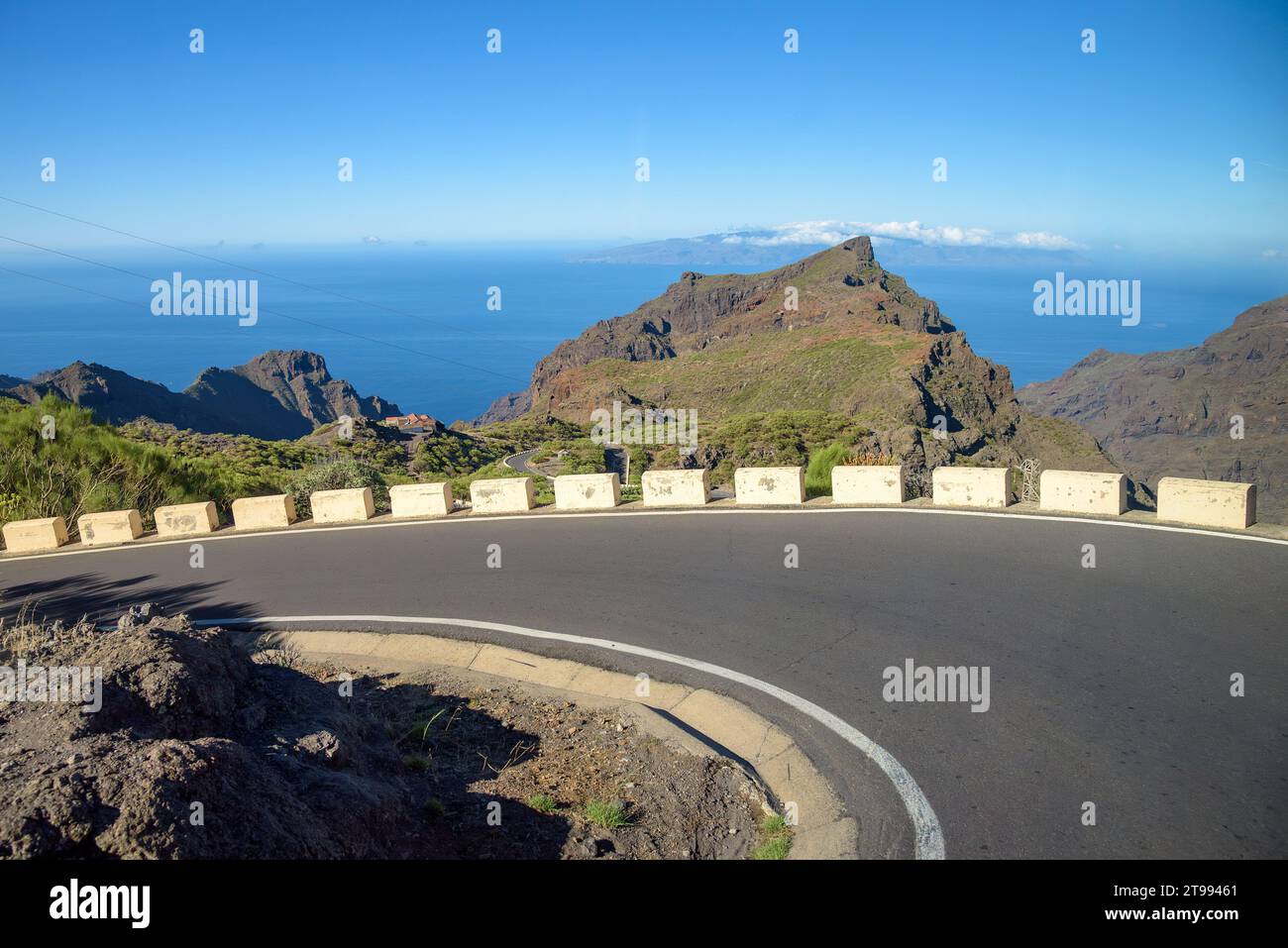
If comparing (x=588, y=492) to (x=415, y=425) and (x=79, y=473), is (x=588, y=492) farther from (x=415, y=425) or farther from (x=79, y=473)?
(x=415, y=425)

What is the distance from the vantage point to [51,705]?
4.73 metres

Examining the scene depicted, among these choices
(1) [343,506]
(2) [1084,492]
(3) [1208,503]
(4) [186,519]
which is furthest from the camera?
(4) [186,519]

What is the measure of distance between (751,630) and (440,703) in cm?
304

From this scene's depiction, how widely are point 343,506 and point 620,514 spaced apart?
558 centimetres

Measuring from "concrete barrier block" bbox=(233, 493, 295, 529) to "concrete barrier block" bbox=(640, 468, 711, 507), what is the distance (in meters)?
7.13

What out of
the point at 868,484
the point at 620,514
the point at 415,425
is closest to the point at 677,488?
the point at 620,514

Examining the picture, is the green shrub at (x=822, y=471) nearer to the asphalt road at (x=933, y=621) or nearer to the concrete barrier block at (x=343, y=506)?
the asphalt road at (x=933, y=621)

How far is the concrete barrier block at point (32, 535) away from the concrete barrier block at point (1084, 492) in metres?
17.2

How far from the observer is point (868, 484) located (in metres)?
11.8

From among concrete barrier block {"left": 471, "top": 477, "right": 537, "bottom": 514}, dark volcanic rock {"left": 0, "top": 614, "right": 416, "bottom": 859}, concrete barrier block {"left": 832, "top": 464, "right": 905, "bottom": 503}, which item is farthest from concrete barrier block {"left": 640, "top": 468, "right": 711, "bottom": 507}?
dark volcanic rock {"left": 0, "top": 614, "right": 416, "bottom": 859}

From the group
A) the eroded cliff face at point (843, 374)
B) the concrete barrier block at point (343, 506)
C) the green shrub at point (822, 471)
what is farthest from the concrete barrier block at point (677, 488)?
the eroded cliff face at point (843, 374)
